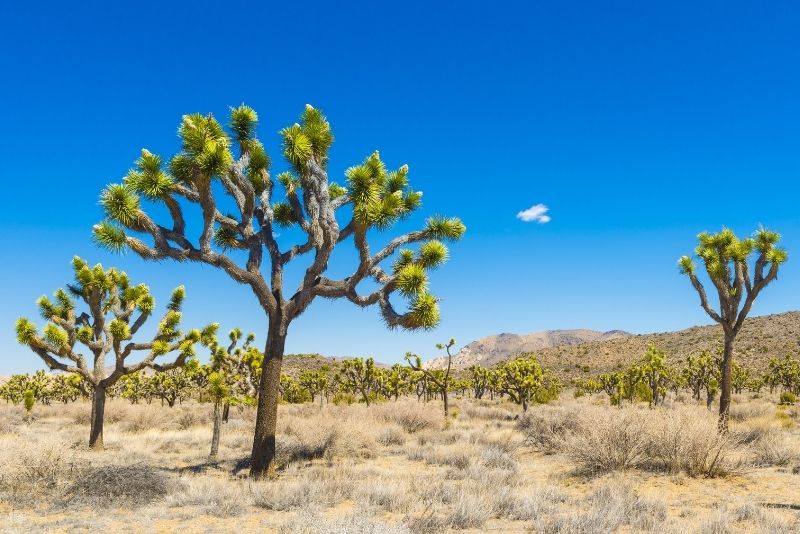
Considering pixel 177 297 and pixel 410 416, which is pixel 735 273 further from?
pixel 177 297

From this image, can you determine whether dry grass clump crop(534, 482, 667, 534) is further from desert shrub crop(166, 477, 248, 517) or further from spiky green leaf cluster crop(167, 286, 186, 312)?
spiky green leaf cluster crop(167, 286, 186, 312)

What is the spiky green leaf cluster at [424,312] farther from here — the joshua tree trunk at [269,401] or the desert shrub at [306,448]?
the desert shrub at [306,448]

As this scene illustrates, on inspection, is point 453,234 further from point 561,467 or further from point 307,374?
point 307,374

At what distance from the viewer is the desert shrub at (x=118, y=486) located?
8125mm

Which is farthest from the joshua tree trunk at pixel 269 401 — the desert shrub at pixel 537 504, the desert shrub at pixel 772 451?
the desert shrub at pixel 772 451

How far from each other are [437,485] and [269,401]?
3.42 metres

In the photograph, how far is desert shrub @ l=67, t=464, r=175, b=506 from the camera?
812cm

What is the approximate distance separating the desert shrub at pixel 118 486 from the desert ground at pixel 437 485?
0.03 meters

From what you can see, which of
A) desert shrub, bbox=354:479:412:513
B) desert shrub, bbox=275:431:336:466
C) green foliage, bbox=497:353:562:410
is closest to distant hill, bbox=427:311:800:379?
green foliage, bbox=497:353:562:410

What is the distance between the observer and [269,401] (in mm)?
10219

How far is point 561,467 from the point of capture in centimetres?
1128

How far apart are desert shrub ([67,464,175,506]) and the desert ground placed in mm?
26

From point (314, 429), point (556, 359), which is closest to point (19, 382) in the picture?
point (314, 429)

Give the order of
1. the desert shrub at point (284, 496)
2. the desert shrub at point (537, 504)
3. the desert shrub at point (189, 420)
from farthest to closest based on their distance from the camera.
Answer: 1. the desert shrub at point (189, 420)
2. the desert shrub at point (284, 496)
3. the desert shrub at point (537, 504)
